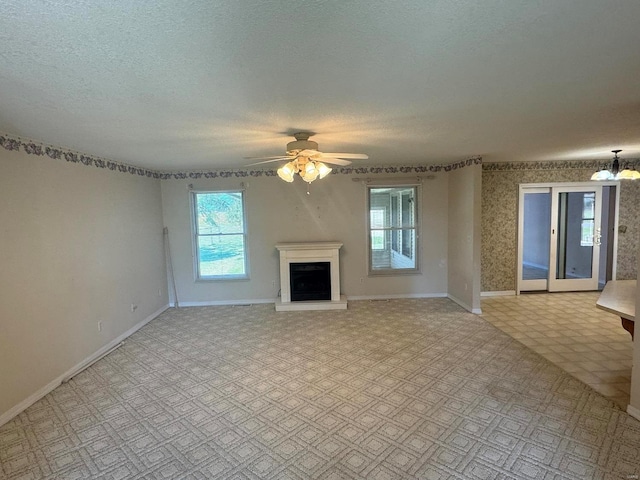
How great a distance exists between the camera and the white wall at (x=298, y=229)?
5.86 m

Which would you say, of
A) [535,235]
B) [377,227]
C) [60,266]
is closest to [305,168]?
[60,266]

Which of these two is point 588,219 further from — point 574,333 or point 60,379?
point 60,379

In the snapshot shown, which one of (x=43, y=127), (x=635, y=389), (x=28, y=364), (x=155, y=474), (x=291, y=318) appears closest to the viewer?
(x=155, y=474)

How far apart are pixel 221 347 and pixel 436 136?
3.51m

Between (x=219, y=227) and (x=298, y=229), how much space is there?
1.43 m

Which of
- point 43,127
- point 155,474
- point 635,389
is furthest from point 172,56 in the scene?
point 635,389

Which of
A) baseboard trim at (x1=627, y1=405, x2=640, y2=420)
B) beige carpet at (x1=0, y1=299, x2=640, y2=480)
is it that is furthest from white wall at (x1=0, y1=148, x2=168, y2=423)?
baseboard trim at (x1=627, y1=405, x2=640, y2=420)

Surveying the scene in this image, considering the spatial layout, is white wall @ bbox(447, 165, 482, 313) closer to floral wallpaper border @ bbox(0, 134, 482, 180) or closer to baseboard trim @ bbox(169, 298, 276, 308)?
floral wallpaper border @ bbox(0, 134, 482, 180)

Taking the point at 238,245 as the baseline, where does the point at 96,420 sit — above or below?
below

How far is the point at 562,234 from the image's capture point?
20.4ft

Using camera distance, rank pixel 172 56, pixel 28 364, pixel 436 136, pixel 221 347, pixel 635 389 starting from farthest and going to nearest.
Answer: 1. pixel 221 347
2. pixel 436 136
3. pixel 28 364
4. pixel 635 389
5. pixel 172 56

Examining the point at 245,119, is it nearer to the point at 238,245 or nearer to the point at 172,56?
the point at 172,56

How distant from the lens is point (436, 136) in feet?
11.6

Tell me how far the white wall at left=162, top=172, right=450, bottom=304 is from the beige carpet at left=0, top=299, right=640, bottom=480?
1.81 meters
